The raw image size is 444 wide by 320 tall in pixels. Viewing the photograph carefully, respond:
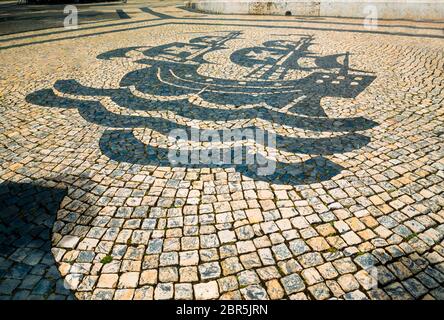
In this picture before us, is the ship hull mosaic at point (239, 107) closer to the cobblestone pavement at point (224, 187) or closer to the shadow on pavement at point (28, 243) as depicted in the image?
the cobblestone pavement at point (224, 187)

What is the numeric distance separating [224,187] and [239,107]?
283 centimetres

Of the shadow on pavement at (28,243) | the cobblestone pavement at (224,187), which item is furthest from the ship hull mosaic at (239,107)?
the shadow on pavement at (28,243)

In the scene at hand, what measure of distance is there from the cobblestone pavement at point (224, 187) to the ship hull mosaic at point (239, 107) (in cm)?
4

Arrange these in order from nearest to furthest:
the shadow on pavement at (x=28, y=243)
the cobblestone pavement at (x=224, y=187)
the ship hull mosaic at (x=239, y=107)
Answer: the shadow on pavement at (x=28, y=243) < the cobblestone pavement at (x=224, y=187) < the ship hull mosaic at (x=239, y=107)

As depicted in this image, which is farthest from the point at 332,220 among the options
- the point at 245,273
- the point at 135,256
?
the point at 135,256

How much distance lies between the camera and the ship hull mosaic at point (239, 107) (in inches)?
185

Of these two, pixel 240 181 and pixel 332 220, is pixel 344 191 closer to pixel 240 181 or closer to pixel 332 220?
pixel 332 220

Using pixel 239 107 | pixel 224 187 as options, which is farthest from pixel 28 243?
pixel 239 107

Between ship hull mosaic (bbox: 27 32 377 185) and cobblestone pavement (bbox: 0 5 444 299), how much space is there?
1.7 inches

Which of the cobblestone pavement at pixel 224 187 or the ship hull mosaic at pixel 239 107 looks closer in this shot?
the cobblestone pavement at pixel 224 187

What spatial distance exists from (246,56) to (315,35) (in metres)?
4.59

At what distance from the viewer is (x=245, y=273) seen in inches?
113

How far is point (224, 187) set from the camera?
4.05 metres

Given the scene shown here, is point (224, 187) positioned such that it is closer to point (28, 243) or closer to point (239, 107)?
point (28, 243)
